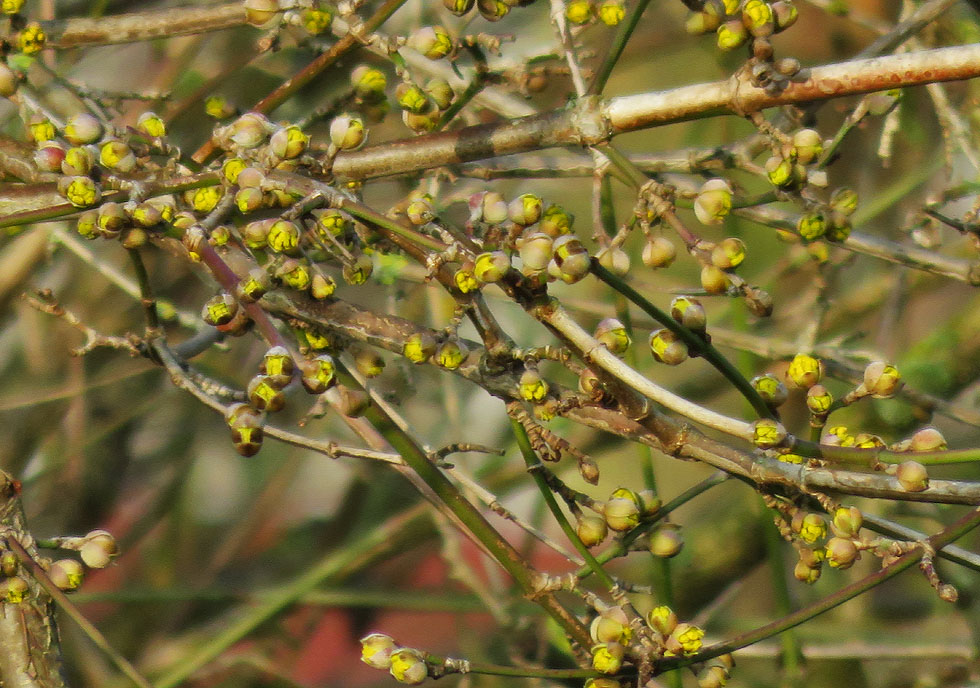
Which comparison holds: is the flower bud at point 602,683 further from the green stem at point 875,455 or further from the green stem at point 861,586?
the green stem at point 875,455

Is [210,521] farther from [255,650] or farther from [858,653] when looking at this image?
[858,653]

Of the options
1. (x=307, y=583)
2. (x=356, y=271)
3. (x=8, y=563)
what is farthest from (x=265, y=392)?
(x=307, y=583)

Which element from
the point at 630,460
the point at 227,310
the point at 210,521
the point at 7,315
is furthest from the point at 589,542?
the point at 210,521

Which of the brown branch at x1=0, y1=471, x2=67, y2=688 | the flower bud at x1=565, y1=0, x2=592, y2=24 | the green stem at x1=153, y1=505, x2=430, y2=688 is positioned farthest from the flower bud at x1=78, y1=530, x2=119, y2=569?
the green stem at x1=153, y1=505, x2=430, y2=688

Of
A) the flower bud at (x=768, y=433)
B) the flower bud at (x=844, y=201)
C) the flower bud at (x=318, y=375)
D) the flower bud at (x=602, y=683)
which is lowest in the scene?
the flower bud at (x=602, y=683)

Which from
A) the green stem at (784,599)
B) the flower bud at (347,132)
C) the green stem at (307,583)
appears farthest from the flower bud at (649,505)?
the green stem at (307,583)

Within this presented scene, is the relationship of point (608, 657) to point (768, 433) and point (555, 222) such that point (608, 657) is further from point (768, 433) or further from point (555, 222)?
point (555, 222)

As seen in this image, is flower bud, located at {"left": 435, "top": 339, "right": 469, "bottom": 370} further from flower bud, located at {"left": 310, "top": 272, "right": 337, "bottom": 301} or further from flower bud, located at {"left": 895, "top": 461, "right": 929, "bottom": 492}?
flower bud, located at {"left": 895, "top": 461, "right": 929, "bottom": 492}
